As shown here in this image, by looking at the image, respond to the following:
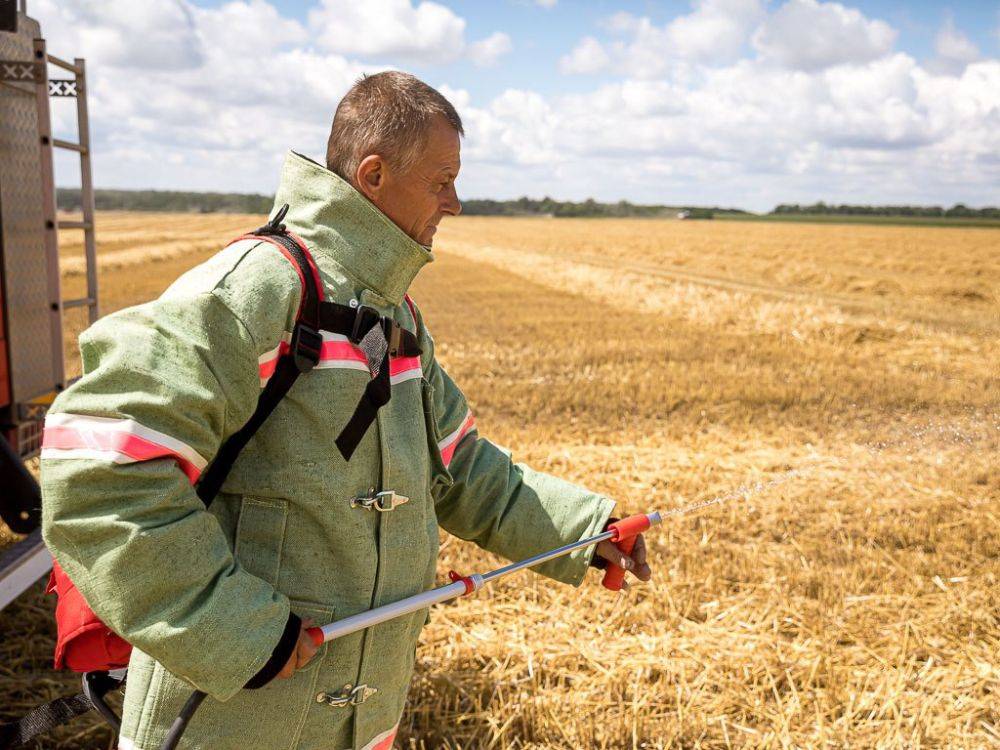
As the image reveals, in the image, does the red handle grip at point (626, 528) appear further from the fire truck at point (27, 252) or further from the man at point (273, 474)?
the fire truck at point (27, 252)

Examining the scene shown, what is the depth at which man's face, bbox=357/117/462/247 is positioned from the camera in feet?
5.79

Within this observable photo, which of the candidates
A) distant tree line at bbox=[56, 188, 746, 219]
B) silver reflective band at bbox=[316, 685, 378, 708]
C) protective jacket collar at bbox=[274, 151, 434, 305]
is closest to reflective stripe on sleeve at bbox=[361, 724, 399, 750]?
silver reflective band at bbox=[316, 685, 378, 708]

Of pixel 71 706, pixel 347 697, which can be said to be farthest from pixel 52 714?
pixel 347 697

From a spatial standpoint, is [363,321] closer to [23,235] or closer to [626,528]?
[626,528]

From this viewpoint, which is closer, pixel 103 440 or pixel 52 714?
pixel 103 440

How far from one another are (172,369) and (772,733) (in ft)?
9.68

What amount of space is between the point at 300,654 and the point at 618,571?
99cm

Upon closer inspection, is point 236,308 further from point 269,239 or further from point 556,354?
point 556,354

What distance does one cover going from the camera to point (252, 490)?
1671mm

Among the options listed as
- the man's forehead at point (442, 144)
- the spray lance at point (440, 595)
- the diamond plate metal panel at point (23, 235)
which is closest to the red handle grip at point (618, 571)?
the spray lance at point (440, 595)

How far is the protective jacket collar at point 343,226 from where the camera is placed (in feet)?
5.71

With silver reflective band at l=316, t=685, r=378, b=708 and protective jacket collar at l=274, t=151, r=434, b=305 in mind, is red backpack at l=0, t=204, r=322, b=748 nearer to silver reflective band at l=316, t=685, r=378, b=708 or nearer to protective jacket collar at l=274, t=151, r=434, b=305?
protective jacket collar at l=274, t=151, r=434, b=305

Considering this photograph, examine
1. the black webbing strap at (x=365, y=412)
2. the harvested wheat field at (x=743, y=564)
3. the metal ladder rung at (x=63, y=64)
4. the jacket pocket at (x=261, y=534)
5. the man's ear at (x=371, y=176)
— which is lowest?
the harvested wheat field at (x=743, y=564)

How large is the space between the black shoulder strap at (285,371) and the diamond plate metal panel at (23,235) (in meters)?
3.04
